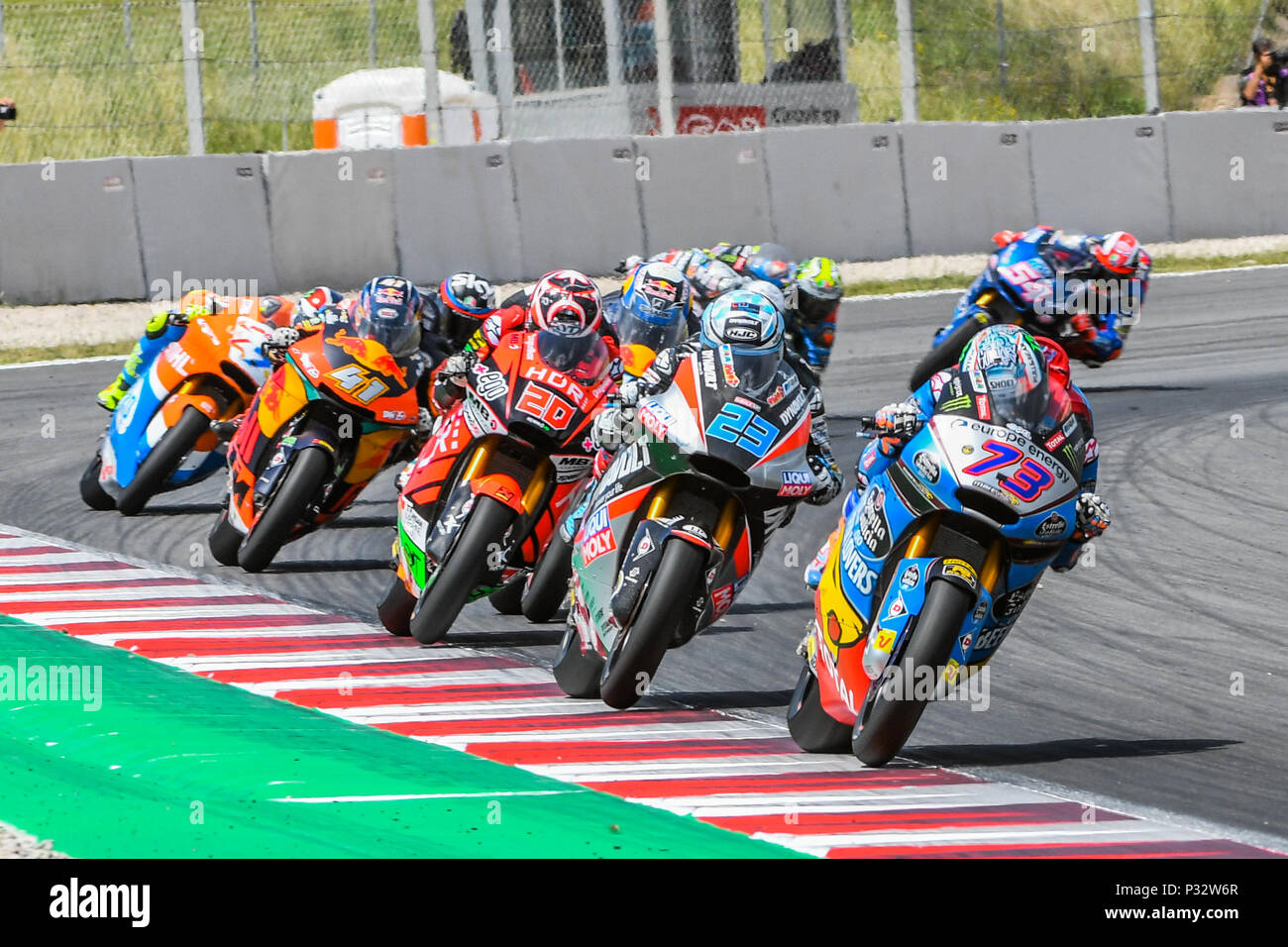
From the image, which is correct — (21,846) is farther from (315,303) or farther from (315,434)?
(315,303)

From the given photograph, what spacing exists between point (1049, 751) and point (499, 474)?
249cm

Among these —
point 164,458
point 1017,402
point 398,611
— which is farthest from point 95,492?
point 1017,402

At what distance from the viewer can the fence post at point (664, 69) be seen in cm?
1914

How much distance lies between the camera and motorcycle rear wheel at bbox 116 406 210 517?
10.5 metres

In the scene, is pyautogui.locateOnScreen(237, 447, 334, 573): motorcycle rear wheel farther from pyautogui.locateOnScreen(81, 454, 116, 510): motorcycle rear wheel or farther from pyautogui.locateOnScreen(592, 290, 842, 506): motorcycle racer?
pyautogui.locateOnScreen(592, 290, 842, 506): motorcycle racer

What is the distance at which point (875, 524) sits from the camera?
6.39 metres

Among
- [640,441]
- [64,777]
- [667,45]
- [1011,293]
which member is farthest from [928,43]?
[64,777]

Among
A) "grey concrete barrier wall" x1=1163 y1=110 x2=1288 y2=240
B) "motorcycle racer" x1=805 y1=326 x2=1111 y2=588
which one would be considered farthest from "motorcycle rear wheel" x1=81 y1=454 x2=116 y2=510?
"grey concrete barrier wall" x1=1163 y1=110 x2=1288 y2=240

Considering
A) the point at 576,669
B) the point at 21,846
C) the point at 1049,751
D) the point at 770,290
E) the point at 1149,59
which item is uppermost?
the point at 1149,59

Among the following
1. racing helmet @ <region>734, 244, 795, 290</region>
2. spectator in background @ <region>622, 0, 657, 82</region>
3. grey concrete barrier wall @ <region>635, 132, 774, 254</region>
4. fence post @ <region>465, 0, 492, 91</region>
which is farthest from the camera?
fence post @ <region>465, 0, 492, 91</region>

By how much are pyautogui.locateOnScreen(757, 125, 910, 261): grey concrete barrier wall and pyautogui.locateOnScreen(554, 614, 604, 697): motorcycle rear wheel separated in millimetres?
11028
